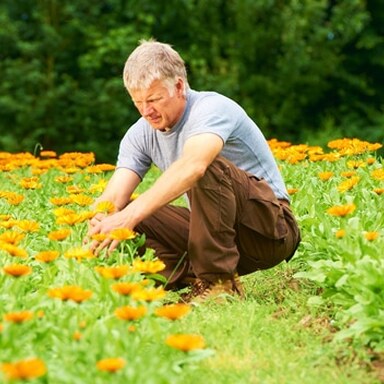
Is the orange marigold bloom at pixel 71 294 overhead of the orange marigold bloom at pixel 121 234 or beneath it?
overhead

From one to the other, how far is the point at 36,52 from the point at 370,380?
11.0 metres

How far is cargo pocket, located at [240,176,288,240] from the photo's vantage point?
13.5 feet

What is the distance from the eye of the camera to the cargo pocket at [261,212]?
411cm

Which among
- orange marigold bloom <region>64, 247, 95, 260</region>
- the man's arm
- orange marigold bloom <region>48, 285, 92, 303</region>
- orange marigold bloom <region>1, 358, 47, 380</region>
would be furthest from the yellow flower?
orange marigold bloom <region>1, 358, 47, 380</region>

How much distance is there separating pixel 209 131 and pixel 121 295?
1097 mm

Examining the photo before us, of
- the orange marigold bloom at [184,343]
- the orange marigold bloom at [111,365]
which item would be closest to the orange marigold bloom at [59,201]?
the orange marigold bloom at [184,343]

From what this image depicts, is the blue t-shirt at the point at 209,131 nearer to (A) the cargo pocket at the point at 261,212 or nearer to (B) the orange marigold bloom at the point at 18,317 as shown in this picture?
(A) the cargo pocket at the point at 261,212

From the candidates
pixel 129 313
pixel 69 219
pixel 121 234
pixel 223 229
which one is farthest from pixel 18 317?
pixel 223 229

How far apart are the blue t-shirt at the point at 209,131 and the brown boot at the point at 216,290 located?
483 millimetres

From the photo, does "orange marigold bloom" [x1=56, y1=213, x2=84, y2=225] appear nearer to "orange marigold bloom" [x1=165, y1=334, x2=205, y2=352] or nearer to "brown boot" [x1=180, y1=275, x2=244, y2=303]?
"brown boot" [x1=180, y1=275, x2=244, y2=303]

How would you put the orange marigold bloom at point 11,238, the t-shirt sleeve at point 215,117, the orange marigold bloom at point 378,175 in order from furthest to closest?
the orange marigold bloom at point 378,175 → the t-shirt sleeve at point 215,117 → the orange marigold bloom at point 11,238

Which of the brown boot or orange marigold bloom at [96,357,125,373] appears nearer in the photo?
orange marigold bloom at [96,357,125,373]

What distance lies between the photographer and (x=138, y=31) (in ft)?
46.1

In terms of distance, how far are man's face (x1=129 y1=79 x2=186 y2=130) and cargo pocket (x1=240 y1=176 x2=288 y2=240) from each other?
0.44m
